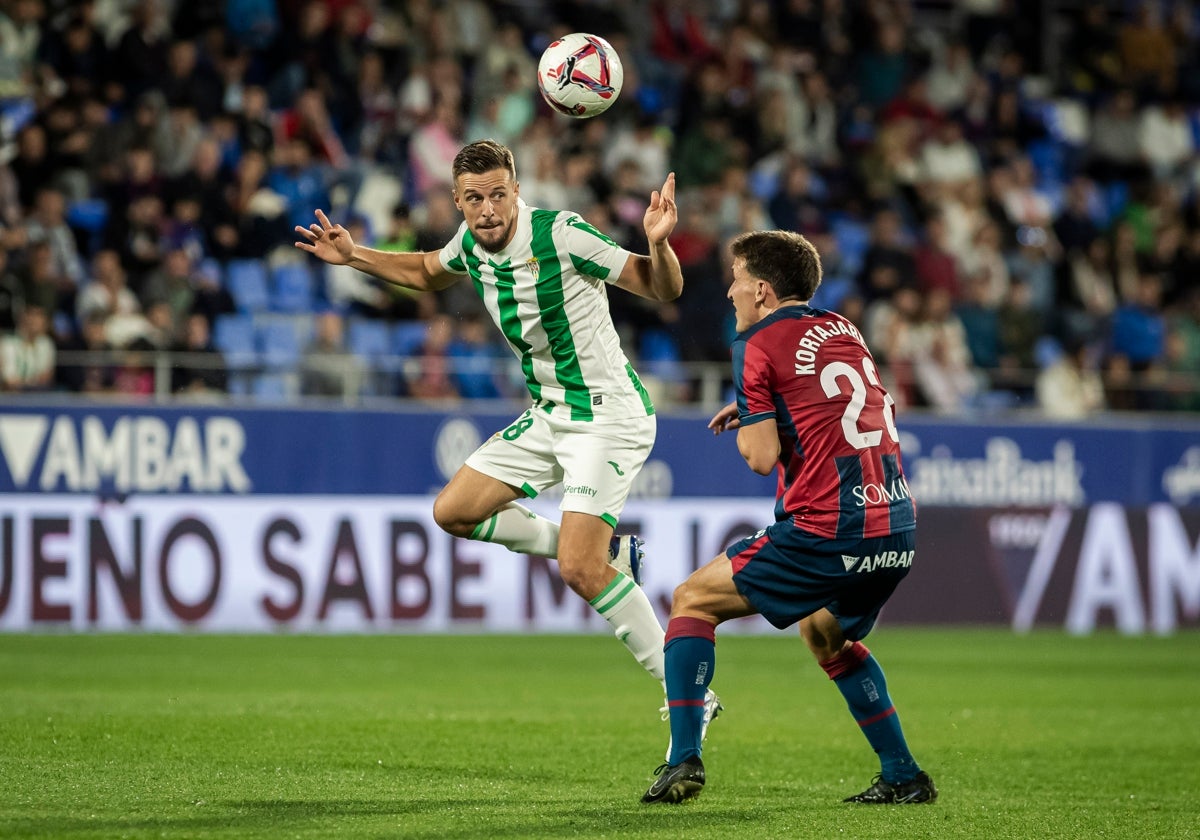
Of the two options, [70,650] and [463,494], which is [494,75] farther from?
[463,494]

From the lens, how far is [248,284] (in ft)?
48.7

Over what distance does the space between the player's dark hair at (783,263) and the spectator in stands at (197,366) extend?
8.40 m

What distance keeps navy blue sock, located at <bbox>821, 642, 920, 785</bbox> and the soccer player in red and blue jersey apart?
0.31 feet

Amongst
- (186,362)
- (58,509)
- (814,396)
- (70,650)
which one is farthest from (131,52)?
(814,396)

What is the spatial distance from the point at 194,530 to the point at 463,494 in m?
6.82

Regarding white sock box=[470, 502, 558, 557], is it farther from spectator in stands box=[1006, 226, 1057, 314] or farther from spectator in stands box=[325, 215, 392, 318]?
spectator in stands box=[1006, 226, 1057, 314]

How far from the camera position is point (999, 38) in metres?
21.7

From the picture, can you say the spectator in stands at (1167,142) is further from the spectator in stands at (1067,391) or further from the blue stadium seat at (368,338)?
the blue stadium seat at (368,338)

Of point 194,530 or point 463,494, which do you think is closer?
point 463,494

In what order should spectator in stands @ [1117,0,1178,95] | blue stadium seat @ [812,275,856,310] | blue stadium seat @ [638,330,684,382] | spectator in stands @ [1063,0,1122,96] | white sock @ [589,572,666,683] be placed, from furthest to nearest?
spectator in stands @ [1063,0,1122,96]
spectator in stands @ [1117,0,1178,95]
blue stadium seat @ [812,275,856,310]
blue stadium seat @ [638,330,684,382]
white sock @ [589,572,666,683]

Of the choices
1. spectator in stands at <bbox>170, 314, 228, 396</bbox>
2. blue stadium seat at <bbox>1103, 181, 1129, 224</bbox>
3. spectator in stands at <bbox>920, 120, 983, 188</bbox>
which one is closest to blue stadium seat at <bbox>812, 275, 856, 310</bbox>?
spectator in stands at <bbox>920, 120, 983, 188</bbox>

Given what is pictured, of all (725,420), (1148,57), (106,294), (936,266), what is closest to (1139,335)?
(936,266)

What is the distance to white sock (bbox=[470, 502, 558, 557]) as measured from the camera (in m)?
7.52

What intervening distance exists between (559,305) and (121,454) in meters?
7.20
